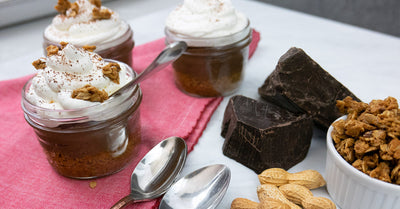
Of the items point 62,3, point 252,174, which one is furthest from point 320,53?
point 62,3

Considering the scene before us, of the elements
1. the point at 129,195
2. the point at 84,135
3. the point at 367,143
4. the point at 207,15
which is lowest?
the point at 129,195

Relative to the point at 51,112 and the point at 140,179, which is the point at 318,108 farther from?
the point at 51,112

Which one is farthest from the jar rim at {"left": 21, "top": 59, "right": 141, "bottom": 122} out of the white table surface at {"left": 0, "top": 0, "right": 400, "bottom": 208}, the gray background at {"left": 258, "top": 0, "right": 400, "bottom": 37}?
the gray background at {"left": 258, "top": 0, "right": 400, "bottom": 37}

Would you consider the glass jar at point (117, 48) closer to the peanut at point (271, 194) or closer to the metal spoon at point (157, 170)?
the metal spoon at point (157, 170)

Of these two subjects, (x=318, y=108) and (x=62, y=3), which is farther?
(x=62, y=3)

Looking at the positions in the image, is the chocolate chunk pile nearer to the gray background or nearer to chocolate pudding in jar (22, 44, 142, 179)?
chocolate pudding in jar (22, 44, 142, 179)

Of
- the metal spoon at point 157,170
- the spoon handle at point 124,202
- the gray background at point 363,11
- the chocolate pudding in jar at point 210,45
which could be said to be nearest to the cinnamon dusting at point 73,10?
the chocolate pudding in jar at point 210,45
